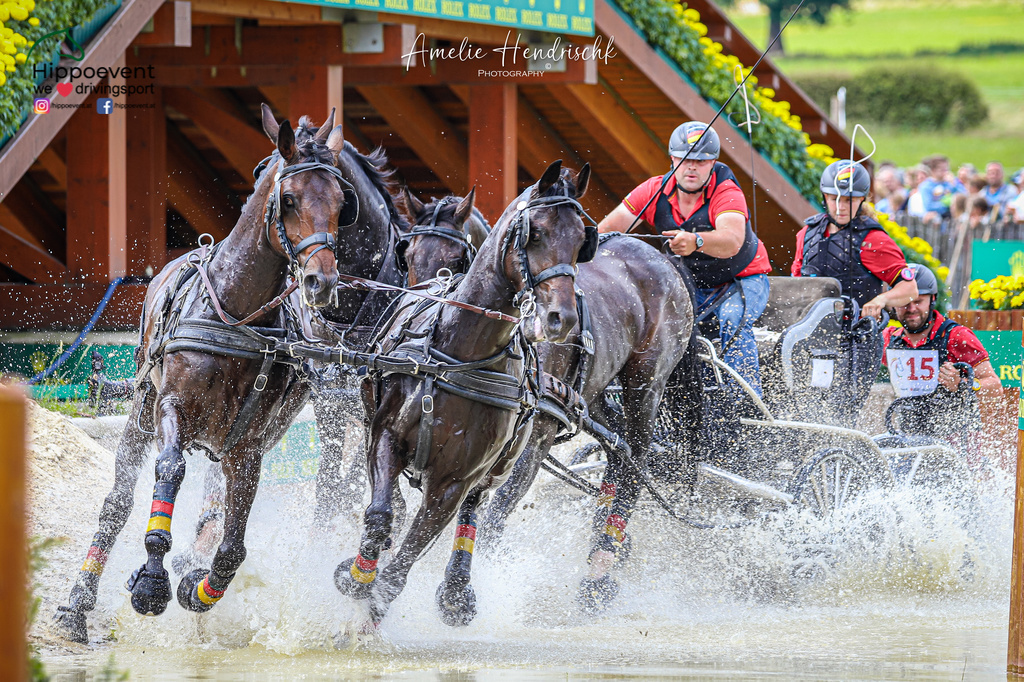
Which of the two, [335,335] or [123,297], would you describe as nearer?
[335,335]

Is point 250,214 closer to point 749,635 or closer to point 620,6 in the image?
point 749,635

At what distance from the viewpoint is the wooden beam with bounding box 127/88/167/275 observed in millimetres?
11430

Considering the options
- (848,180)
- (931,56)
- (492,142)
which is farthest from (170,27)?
(931,56)

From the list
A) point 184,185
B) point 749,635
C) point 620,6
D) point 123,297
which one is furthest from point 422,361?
point 184,185

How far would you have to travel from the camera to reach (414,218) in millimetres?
6207

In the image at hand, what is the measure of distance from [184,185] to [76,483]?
6415 millimetres

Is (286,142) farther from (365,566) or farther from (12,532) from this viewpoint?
(12,532)

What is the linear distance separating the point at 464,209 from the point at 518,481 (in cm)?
129

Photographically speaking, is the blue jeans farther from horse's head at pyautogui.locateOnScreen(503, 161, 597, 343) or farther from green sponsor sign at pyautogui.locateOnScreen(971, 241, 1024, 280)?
green sponsor sign at pyautogui.locateOnScreen(971, 241, 1024, 280)

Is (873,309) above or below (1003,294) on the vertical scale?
below

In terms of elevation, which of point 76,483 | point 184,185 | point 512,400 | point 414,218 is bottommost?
point 76,483

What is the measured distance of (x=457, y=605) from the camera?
5.35 meters

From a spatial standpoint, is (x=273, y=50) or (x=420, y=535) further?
(x=273, y=50)

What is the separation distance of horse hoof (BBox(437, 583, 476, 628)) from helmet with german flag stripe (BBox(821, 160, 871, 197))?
3710mm
